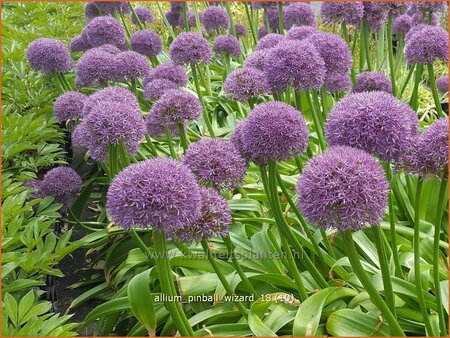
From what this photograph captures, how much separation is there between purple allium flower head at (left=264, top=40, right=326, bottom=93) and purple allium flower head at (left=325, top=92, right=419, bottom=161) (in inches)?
20.8

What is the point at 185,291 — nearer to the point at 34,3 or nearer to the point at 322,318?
the point at 322,318

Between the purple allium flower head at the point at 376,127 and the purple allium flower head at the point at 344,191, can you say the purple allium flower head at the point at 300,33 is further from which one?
the purple allium flower head at the point at 344,191

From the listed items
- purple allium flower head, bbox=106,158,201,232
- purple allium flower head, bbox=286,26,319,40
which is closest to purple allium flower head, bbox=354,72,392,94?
purple allium flower head, bbox=286,26,319,40

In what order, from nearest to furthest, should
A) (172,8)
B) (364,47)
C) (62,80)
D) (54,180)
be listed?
(54,180)
(364,47)
(62,80)
(172,8)

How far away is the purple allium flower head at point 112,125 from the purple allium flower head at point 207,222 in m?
0.55

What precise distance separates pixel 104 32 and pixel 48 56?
496mm

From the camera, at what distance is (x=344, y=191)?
1547 mm

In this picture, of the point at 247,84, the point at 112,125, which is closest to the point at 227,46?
the point at 247,84

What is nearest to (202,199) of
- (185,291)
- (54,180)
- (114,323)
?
(185,291)

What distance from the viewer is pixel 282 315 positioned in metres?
2.36

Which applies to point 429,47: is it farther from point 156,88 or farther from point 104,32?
point 104,32

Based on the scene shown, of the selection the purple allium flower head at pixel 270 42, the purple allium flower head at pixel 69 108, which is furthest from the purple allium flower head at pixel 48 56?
the purple allium flower head at pixel 270 42

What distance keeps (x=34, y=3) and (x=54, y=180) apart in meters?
3.76

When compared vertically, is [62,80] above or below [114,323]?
above
